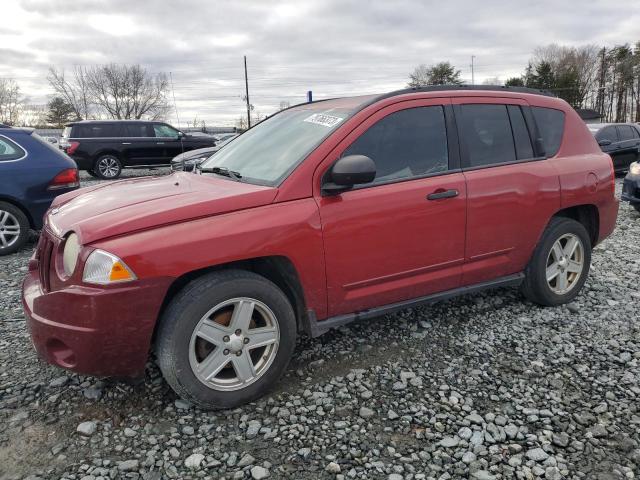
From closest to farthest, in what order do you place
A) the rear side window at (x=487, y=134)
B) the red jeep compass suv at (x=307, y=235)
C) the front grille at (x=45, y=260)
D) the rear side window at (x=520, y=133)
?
the red jeep compass suv at (x=307, y=235), the front grille at (x=45, y=260), the rear side window at (x=487, y=134), the rear side window at (x=520, y=133)

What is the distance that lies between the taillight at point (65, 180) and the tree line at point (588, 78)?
51624 millimetres

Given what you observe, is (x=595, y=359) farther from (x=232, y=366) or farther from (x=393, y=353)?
(x=232, y=366)

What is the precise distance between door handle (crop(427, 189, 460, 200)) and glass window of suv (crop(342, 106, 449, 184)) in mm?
155

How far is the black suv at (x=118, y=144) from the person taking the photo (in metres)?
14.8

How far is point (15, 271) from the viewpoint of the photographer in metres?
5.47

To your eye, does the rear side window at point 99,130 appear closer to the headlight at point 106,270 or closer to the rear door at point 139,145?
the rear door at point 139,145

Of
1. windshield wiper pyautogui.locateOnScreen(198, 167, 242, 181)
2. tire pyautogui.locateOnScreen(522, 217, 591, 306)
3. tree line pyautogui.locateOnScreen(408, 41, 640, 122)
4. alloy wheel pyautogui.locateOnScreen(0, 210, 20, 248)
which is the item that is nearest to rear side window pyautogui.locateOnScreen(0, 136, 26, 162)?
alloy wheel pyautogui.locateOnScreen(0, 210, 20, 248)

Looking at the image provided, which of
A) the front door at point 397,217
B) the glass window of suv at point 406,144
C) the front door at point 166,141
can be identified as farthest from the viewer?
the front door at point 166,141

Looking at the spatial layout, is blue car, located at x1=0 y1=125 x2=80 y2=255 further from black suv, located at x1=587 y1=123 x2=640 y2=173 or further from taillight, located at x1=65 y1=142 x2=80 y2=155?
black suv, located at x1=587 y1=123 x2=640 y2=173

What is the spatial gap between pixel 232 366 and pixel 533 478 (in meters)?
1.60

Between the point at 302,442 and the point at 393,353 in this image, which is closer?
the point at 302,442

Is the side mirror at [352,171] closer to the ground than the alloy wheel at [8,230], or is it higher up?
higher up

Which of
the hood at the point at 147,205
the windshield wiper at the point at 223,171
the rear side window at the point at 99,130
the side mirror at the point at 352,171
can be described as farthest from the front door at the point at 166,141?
the side mirror at the point at 352,171

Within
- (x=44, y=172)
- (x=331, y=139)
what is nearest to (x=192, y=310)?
(x=331, y=139)
